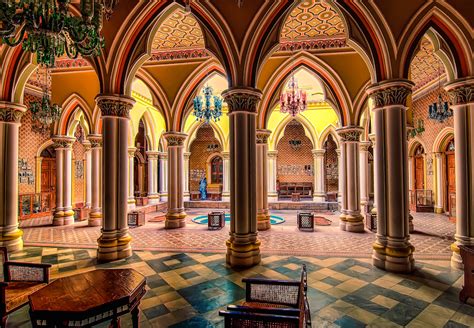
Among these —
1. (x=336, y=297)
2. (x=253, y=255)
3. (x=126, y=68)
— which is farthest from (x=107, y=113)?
(x=336, y=297)

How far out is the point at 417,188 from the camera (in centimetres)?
1445

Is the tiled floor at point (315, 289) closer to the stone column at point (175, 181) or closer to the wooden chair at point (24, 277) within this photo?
the wooden chair at point (24, 277)

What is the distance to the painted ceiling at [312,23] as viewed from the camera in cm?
623

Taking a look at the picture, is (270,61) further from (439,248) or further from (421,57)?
(439,248)

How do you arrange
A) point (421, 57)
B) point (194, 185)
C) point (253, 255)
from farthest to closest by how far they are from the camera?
point (194, 185) → point (421, 57) → point (253, 255)

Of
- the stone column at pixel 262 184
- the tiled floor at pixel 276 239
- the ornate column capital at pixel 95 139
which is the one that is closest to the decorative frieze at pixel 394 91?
the tiled floor at pixel 276 239

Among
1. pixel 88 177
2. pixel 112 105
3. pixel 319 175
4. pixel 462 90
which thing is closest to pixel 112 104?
pixel 112 105

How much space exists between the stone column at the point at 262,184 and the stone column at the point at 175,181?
283 cm

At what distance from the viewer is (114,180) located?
19.0ft

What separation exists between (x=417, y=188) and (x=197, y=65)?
13485 mm

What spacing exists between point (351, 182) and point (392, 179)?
13.2 feet

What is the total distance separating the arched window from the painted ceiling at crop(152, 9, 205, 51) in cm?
1336

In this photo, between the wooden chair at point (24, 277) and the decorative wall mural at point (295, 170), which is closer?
the wooden chair at point (24, 277)

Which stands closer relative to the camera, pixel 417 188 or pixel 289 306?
pixel 289 306
